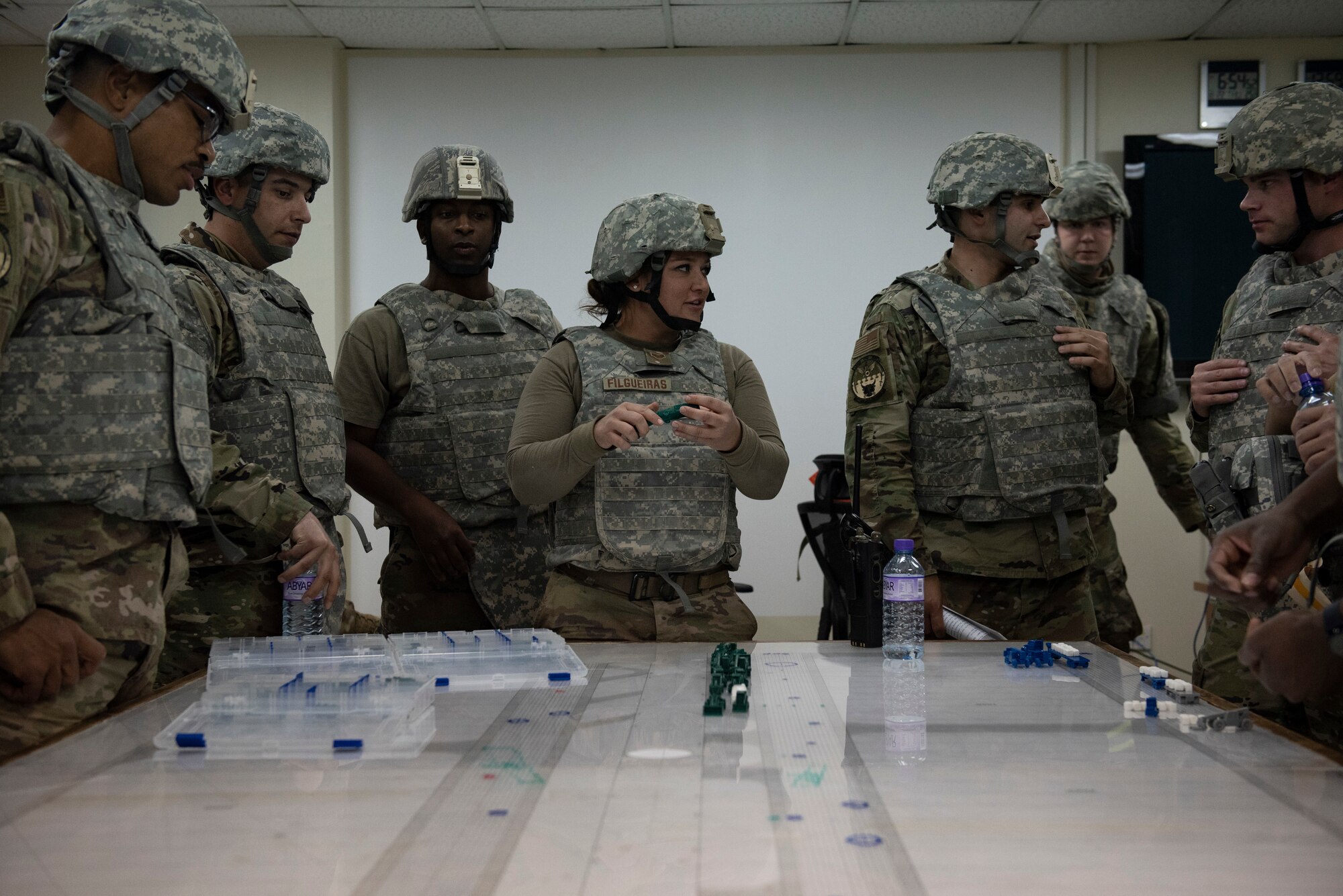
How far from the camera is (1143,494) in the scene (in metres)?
5.04

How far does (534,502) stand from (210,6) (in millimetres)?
3296

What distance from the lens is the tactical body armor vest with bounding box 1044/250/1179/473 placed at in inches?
146

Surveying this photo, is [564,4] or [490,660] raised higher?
[564,4]

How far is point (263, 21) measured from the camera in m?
4.75

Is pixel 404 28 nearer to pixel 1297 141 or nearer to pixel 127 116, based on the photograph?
pixel 127 116

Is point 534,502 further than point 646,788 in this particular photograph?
Yes

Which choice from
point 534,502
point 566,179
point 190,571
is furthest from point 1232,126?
point 566,179

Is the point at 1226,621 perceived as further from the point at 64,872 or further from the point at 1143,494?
the point at 1143,494

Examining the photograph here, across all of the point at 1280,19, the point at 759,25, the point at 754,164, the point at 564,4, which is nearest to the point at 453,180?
the point at 564,4

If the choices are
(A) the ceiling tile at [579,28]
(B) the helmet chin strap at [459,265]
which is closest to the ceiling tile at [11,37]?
(A) the ceiling tile at [579,28]

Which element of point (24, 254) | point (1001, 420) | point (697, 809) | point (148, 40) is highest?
point (148, 40)

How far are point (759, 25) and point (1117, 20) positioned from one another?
1472mm

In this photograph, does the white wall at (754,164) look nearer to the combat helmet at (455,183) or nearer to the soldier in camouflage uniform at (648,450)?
the combat helmet at (455,183)

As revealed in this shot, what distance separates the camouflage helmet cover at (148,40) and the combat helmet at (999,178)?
1636mm
